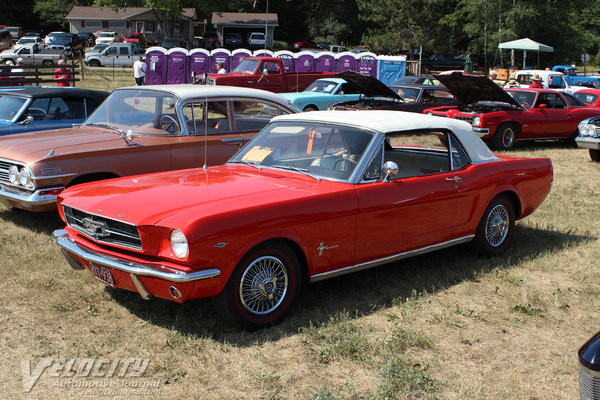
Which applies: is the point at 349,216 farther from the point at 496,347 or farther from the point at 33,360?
the point at 33,360

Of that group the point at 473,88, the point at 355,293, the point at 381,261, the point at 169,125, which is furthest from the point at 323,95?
the point at 381,261

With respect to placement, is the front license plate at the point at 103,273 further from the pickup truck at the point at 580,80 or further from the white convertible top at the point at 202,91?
the pickup truck at the point at 580,80

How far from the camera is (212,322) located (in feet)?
15.3

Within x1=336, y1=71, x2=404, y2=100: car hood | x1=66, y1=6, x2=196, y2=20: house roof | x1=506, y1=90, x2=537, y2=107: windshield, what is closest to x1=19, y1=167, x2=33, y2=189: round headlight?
x1=336, y1=71, x2=404, y2=100: car hood

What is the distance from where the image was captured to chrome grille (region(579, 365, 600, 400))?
2.84m

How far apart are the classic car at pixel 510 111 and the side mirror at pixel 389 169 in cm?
780

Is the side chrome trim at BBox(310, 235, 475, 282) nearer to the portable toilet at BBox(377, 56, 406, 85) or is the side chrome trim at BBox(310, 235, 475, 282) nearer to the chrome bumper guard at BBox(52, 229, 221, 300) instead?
the chrome bumper guard at BBox(52, 229, 221, 300)

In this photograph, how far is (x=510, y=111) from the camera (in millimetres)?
13805

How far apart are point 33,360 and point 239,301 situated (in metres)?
1.39

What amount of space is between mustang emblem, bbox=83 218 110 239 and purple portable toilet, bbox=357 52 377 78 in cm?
2463

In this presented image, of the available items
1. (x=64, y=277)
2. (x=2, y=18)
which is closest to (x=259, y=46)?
(x=2, y=18)

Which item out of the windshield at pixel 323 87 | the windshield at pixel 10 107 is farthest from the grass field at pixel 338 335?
the windshield at pixel 323 87

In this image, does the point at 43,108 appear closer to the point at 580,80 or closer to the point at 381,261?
the point at 381,261

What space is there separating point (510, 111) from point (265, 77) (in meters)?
8.92
